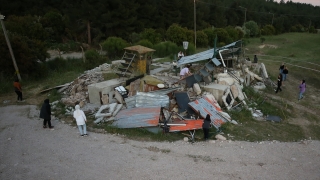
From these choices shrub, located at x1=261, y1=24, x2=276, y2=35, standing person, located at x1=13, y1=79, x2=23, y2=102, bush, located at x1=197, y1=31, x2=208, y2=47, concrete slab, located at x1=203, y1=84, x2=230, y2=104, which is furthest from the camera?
shrub, located at x1=261, y1=24, x2=276, y2=35

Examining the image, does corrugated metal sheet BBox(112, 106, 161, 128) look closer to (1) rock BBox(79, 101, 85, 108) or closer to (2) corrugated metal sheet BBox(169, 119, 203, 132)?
(2) corrugated metal sheet BBox(169, 119, 203, 132)

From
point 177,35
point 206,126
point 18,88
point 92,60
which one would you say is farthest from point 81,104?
point 177,35

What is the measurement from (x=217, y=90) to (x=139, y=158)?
615cm

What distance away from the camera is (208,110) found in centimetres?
1110

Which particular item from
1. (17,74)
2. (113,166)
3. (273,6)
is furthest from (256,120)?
(273,6)

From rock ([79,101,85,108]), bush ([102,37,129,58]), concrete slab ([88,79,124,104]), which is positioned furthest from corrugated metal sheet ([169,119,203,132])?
bush ([102,37,129,58])

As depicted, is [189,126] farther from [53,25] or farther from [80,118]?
[53,25]

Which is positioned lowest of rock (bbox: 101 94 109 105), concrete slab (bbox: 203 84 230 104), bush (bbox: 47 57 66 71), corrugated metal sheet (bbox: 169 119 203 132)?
corrugated metal sheet (bbox: 169 119 203 132)

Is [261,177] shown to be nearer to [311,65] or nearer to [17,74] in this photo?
[17,74]

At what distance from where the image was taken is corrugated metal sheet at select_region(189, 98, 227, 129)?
414 inches

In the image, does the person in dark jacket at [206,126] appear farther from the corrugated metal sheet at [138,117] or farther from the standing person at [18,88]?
the standing person at [18,88]

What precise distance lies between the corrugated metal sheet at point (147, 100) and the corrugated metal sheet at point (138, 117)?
469 millimetres

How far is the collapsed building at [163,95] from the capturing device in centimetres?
1027

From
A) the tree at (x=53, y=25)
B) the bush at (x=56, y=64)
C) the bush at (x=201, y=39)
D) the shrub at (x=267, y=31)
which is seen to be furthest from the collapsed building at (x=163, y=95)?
the shrub at (x=267, y=31)
